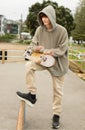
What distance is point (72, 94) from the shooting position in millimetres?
9758

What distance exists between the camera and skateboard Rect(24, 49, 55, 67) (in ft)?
17.3

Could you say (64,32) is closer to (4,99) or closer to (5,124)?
(5,124)

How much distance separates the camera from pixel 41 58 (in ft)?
17.4

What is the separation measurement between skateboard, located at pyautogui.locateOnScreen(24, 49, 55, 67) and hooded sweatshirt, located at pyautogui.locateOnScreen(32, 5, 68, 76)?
0.28 feet

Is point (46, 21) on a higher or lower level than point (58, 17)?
higher

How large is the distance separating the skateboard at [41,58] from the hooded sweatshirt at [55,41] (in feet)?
0.28

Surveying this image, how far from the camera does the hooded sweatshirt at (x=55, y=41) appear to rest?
526 centimetres

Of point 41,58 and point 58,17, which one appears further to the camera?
point 58,17

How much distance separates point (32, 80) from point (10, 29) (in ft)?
456

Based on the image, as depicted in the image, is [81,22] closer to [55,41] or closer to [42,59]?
[55,41]

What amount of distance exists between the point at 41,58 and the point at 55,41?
323 mm

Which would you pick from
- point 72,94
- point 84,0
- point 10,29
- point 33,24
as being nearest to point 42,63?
point 72,94

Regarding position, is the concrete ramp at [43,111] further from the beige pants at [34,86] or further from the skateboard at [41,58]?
the skateboard at [41,58]

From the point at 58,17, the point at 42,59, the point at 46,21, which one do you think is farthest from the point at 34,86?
the point at 58,17
